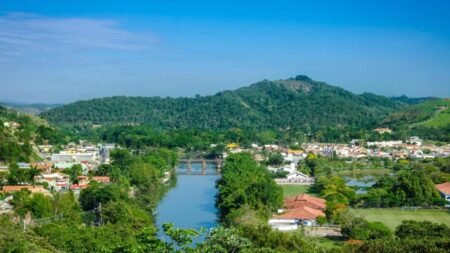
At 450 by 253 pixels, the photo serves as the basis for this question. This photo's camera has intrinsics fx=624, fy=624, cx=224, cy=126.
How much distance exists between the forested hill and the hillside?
818 centimetres

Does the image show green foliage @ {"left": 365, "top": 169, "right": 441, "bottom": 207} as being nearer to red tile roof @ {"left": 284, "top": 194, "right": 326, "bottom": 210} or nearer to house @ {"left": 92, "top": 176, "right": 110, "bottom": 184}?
red tile roof @ {"left": 284, "top": 194, "right": 326, "bottom": 210}

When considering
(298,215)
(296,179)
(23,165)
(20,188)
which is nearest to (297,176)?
(296,179)

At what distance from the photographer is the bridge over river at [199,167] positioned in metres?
52.8

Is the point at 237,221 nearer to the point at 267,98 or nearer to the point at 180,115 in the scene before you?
the point at 180,115

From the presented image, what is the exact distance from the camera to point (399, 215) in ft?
101

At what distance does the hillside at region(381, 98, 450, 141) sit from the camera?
80500mm

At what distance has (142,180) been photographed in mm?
39125

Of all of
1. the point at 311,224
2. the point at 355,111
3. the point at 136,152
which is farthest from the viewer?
the point at 355,111

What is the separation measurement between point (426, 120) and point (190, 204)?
201 feet

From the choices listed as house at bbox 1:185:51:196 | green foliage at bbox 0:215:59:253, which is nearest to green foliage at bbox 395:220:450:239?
green foliage at bbox 0:215:59:253

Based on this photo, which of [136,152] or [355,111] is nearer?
[136,152]

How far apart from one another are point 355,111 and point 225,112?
24867 mm

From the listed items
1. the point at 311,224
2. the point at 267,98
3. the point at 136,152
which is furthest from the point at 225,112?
the point at 311,224

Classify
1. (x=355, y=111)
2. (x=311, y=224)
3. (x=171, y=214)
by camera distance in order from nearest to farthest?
(x=311, y=224) → (x=171, y=214) → (x=355, y=111)
